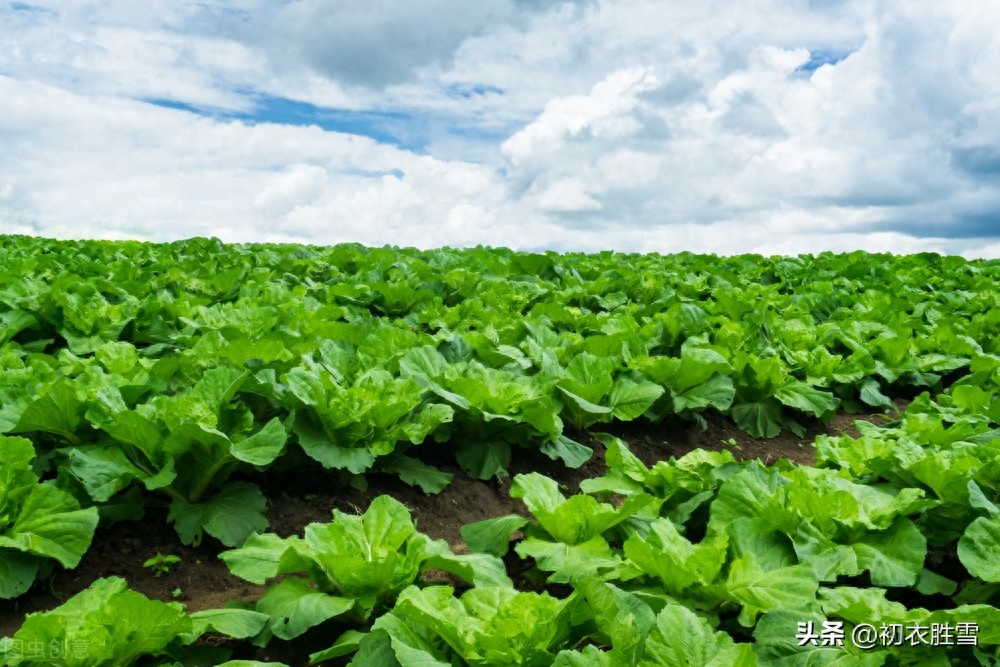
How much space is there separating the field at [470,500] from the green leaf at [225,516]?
1 cm

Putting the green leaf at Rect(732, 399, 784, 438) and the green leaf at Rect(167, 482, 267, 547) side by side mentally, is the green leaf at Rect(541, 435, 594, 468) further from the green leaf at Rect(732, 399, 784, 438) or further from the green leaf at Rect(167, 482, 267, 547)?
the green leaf at Rect(732, 399, 784, 438)

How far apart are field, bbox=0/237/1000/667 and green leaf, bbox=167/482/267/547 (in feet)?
0.04

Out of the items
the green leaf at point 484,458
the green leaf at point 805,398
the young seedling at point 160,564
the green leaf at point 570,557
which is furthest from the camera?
the green leaf at point 805,398

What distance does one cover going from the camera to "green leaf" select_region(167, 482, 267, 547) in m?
3.38

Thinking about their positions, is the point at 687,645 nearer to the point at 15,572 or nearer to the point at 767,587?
the point at 767,587

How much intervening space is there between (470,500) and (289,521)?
0.90 metres

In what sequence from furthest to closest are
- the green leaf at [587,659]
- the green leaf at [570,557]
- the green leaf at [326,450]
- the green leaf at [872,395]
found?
the green leaf at [872,395] → the green leaf at [326,450] → the green leaf at [570,557] → the green leaf at [587,659]

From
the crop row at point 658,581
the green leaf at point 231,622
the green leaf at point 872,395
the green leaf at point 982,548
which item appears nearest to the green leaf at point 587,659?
the crop row at point 658,581

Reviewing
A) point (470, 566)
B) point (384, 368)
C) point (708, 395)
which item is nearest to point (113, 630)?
point (470, 566)

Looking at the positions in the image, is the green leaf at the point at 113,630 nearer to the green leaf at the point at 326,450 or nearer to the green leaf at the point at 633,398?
the green leaf at the point at 326,450

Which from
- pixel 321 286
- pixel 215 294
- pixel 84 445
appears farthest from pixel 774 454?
pixel 215 294

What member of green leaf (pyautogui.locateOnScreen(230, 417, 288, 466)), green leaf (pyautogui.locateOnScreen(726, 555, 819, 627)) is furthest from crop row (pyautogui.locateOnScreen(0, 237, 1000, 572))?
green leaf (pyautogui.locateOnScreen(726, 555, 819, 627))

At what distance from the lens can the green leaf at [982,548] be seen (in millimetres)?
2711

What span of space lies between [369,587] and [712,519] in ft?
4.30
